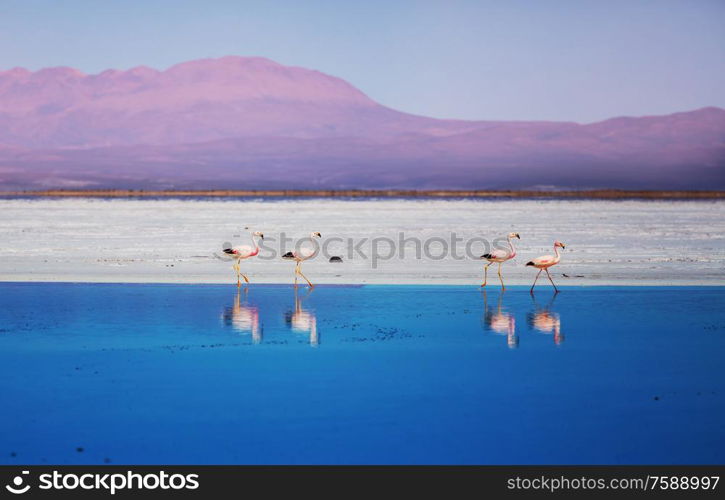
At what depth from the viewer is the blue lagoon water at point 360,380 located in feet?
23.4

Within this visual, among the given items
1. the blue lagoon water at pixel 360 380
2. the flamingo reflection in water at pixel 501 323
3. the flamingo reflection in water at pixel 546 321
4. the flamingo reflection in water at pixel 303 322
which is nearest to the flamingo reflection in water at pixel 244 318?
the blue lagoon water at pixel 360 380

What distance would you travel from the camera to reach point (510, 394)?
28.8 ft

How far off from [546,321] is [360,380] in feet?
15.2

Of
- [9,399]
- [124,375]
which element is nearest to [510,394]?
[124,375]

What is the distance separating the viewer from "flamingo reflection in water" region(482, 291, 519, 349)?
11750mm

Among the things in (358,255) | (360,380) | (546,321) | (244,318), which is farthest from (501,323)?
(358,255)

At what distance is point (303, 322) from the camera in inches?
512

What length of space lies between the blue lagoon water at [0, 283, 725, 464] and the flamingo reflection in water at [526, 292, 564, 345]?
45 mm

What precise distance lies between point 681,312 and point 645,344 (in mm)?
2946

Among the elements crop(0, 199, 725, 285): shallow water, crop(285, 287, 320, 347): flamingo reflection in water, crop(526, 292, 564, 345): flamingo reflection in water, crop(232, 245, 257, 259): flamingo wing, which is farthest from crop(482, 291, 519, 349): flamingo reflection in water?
crop(232, 245, 257, 259): flamingo wing
